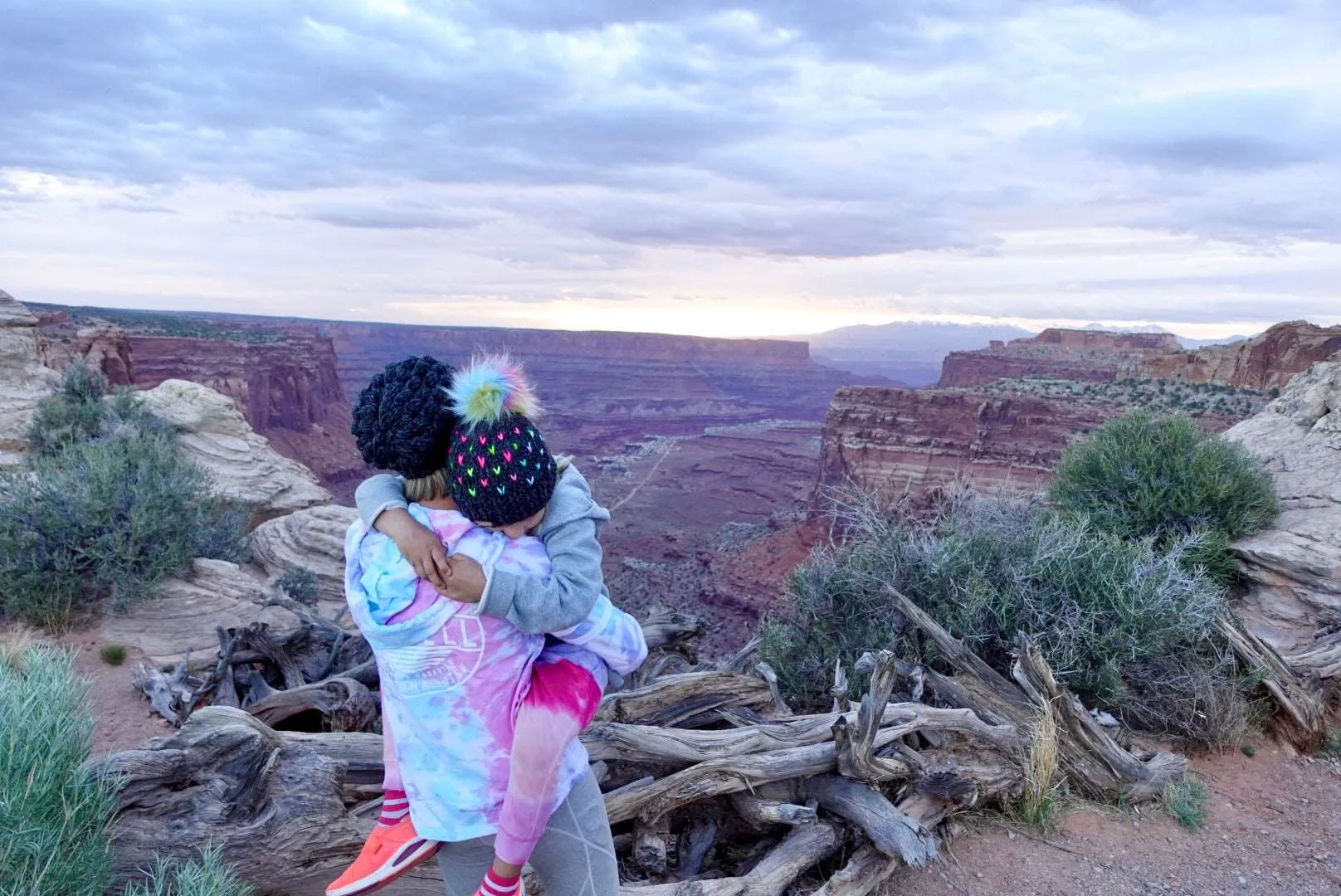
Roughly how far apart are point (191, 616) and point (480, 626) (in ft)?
21.5

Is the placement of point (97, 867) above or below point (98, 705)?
above

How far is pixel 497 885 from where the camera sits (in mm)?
1840

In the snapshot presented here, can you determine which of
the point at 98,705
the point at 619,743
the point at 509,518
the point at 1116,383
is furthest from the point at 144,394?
the point at 1116,383

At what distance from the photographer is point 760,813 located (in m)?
3.35

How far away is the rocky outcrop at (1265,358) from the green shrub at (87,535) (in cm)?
3146

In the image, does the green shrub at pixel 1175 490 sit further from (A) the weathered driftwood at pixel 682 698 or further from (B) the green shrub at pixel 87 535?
(B) the green shrub at pixel 87 535

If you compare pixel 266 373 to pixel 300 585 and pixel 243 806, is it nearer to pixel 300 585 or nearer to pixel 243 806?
pixel 300 585

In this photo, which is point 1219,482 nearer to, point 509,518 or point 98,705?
point 509,518

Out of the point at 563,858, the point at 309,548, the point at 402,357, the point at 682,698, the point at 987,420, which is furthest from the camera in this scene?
the point at 987,420

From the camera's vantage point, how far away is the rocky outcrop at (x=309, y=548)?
9781 millimetres

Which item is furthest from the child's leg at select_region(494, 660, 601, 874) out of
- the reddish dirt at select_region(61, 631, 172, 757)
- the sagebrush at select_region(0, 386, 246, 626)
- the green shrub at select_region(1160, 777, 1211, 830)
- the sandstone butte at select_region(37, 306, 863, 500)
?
the sagebrush at select_region(0, 386, 246, 626)

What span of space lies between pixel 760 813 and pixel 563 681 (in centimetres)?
190

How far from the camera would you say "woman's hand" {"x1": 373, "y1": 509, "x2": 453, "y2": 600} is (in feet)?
5.81

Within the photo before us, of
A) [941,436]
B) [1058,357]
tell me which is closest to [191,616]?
[941,436]
